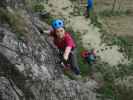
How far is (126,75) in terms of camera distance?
428 inches

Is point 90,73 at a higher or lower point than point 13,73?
lower

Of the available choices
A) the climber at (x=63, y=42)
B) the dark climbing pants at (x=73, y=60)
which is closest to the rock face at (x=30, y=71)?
the climber at (x=63, y=42)

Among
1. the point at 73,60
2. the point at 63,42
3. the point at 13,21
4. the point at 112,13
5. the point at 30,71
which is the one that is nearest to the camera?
the point at 30,71

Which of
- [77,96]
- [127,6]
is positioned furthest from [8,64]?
[127,6]

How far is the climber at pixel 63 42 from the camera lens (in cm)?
821

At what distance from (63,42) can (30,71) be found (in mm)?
1700

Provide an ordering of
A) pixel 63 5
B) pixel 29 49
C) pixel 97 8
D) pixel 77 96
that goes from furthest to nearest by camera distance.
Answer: pixel 97 8 → pixel 63 5 → pixel 77 96 → pixel 29 49

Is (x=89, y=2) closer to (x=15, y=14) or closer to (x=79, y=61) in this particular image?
(x=79, y=61)

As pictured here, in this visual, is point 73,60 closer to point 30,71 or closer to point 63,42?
point 63,42

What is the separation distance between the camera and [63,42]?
333 inches

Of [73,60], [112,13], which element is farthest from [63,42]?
[112,13]

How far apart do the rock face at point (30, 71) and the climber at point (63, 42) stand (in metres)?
0.28

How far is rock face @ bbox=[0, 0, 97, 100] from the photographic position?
6.53 meters

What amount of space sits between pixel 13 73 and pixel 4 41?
0.59 meters
